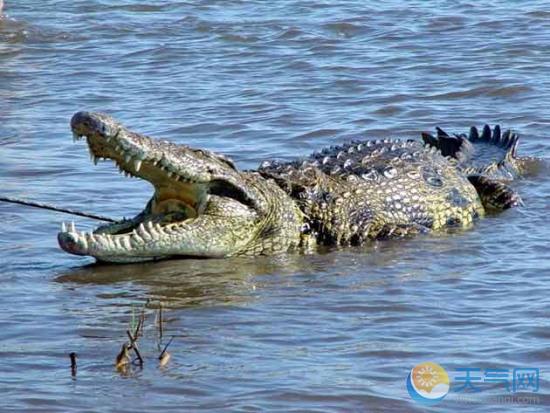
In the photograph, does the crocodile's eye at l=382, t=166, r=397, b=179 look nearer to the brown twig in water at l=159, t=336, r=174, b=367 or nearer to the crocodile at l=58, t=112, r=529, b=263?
the crocodile at l=58, t=112, r=529, b=263

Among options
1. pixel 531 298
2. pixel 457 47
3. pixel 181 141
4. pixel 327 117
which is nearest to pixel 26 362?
pixel 531 298

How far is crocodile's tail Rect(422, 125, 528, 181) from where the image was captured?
367 inches

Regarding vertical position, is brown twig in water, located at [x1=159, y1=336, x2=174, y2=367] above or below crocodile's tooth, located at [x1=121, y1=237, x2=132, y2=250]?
above

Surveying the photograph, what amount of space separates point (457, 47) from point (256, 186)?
670 centimetres

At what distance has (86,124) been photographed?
669 centimetres

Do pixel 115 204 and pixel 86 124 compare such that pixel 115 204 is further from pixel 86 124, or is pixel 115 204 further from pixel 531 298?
pixel 531 298

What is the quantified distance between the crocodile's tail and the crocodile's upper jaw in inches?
86.8

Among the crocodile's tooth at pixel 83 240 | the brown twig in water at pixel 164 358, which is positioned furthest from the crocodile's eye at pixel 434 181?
the brown twig in water at pixel 164 358

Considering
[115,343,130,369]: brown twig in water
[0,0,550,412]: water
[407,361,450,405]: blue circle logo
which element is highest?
[115,343,130,369]: brown twig in water

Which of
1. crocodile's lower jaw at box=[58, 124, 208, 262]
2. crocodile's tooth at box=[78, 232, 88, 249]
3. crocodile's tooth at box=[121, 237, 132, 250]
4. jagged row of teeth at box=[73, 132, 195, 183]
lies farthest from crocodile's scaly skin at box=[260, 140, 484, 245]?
crocodile's tooth at box=[78, 232, 88, 249]

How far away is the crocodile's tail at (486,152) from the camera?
30.6ft

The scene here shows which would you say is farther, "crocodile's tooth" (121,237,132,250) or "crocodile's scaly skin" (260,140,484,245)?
"crocodile's scaly skin" (260,140,484,245)

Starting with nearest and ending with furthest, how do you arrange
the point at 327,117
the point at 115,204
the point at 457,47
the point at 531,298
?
the point at 531,298
the point at 115,204
the point at 327,117
the point at 457,47

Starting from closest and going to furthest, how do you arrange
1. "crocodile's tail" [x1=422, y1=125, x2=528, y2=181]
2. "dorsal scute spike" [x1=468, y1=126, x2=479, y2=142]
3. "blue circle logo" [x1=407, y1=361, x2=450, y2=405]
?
"blue circle logo" [x1=407, y1=361, x2=450, y2=405], "crocodile's tail" [x1=422, y1=125, x2=528, y2=181], "dorsal scute spike" [x1=468, y1=126, x2=479, y2=142]
